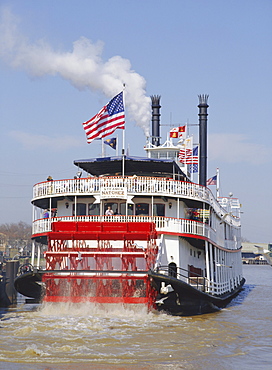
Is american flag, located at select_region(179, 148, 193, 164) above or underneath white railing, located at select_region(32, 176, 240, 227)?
above

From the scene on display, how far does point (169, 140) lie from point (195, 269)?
829 centimetres

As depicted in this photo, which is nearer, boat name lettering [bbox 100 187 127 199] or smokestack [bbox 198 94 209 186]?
boat name lettering [bbox 100 187 127 199]

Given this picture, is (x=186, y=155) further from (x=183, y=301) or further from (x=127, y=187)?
(x=183, y=301)

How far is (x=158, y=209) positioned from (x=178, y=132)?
9.03 m

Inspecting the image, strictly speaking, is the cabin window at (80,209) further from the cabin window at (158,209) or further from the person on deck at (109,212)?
the cabin window at (158,209)

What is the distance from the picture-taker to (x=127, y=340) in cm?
1298

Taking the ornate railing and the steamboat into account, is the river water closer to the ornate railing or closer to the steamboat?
the steamboat

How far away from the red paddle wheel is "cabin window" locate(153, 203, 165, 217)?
1.06 meters

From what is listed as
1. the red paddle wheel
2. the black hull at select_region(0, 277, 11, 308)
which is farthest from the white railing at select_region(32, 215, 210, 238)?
the black hull at select_region(0, 277, 11, 308)

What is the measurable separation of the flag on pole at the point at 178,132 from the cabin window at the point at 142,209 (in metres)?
8.75

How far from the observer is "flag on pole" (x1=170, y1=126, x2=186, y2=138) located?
26.6 metres

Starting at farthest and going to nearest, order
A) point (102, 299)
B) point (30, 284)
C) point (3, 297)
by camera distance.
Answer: point (3, 297) → point (30, 284) → point (102, 299)

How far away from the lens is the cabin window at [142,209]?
18.6 meters

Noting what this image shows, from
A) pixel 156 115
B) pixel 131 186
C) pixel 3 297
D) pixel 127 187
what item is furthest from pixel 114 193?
pixel 156 115
